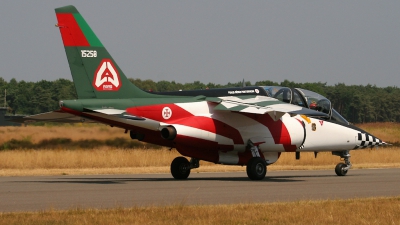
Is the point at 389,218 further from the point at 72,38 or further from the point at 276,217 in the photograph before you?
the point at 72,38

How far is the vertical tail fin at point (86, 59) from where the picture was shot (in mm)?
21672

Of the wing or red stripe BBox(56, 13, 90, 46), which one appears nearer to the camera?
red stripe BBox(56, 13, 90, 46)

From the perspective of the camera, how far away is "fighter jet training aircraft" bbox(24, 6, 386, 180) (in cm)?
2177

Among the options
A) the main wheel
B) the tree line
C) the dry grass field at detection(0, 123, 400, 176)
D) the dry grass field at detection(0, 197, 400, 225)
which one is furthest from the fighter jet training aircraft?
the tree line

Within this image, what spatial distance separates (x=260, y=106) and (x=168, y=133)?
A: 10.5 feet

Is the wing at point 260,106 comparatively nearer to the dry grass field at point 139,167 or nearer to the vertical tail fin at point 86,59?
the vertical tail fin at point 86,59

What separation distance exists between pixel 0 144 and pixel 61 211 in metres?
24.7

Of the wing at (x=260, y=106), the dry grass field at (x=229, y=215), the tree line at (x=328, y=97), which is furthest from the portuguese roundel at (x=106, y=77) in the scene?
the tree line at (x=328, y=97)

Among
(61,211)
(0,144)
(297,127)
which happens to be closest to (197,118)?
(297,127)

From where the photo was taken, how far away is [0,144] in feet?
122

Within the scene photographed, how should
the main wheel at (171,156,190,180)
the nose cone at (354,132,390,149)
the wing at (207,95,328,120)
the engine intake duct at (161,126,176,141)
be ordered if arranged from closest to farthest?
1. the engine intake duct at (161,126,176,141)
2. the wing at (207,95,328,120)
3. the main wheel at (171,156,190,180)
4. the nose cone at (354,132,390,149)

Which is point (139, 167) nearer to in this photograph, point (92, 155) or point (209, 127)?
point (92, 155)

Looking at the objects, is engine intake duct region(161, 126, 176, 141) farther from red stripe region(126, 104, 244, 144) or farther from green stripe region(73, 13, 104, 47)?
green stripe region(73, 13, 104, 47)

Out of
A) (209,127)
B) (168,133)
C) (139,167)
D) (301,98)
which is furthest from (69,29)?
(139,167)
